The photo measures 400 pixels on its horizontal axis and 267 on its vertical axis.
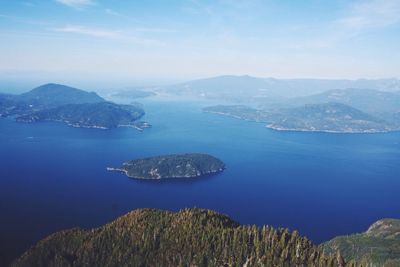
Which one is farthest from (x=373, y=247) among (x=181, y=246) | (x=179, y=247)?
(x=179, y=247)

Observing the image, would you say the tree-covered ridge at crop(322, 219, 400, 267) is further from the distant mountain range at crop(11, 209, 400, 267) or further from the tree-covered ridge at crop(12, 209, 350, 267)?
the tree-covered ridge at crop(12, 209, 350, 267)

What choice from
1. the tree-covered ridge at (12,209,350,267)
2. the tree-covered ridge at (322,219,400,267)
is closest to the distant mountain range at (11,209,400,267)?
the tree-covered ridge at (12,209,350,267)

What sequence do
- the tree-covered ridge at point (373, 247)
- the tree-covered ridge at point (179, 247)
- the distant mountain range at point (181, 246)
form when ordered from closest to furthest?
the distant mountain range at point (181, 246) → the tree-covered ridge at point (179, 247) → the tree-covered ridge at point (373, 247)

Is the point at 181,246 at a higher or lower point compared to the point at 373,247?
higher

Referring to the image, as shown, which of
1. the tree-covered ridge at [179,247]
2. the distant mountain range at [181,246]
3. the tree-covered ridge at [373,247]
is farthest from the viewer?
the tree-covered ridge at [373,247]

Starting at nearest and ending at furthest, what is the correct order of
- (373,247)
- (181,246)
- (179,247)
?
(179,247) → (181,246) → (373,247)

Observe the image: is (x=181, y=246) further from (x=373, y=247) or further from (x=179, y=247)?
(x=373, y=247)

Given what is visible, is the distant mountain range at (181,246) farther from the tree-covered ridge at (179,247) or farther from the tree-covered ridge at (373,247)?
the tree-covered ridge at (373,247)

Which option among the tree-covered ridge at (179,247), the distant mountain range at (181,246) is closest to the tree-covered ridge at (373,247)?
the distant mountain range at (181,246)
